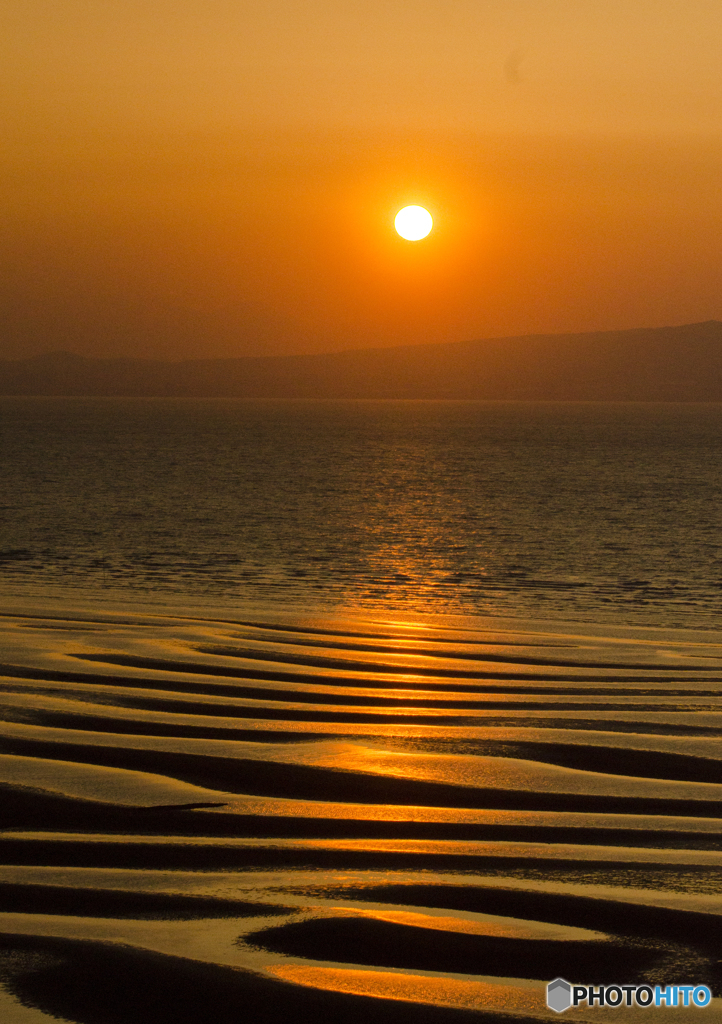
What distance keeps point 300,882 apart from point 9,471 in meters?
63.5

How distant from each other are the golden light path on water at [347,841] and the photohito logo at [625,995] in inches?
2.0

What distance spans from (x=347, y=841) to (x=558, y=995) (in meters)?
1.63

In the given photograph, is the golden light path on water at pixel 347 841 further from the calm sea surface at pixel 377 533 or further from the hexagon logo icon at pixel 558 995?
the calm sea surface at pixel 377 533

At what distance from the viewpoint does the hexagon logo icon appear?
3.44m

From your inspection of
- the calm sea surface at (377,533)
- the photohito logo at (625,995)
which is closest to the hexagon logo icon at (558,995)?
the photohito logo at (625,995)

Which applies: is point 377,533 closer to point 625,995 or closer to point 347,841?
point 347,841

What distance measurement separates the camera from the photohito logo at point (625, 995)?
346 cm

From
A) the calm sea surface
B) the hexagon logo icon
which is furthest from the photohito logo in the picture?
the calm sea surface

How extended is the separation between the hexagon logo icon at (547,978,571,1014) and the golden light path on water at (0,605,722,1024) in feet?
0.11

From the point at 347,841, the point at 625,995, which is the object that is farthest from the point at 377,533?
the point at 625,995

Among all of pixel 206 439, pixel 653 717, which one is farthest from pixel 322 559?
pixel 206 439

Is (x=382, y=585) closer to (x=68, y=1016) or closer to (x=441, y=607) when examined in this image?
(x=441, y=607)

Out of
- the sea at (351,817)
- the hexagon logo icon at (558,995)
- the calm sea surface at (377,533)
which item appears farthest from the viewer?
the calm sea surface at (377,533)

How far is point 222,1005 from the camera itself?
345cm
